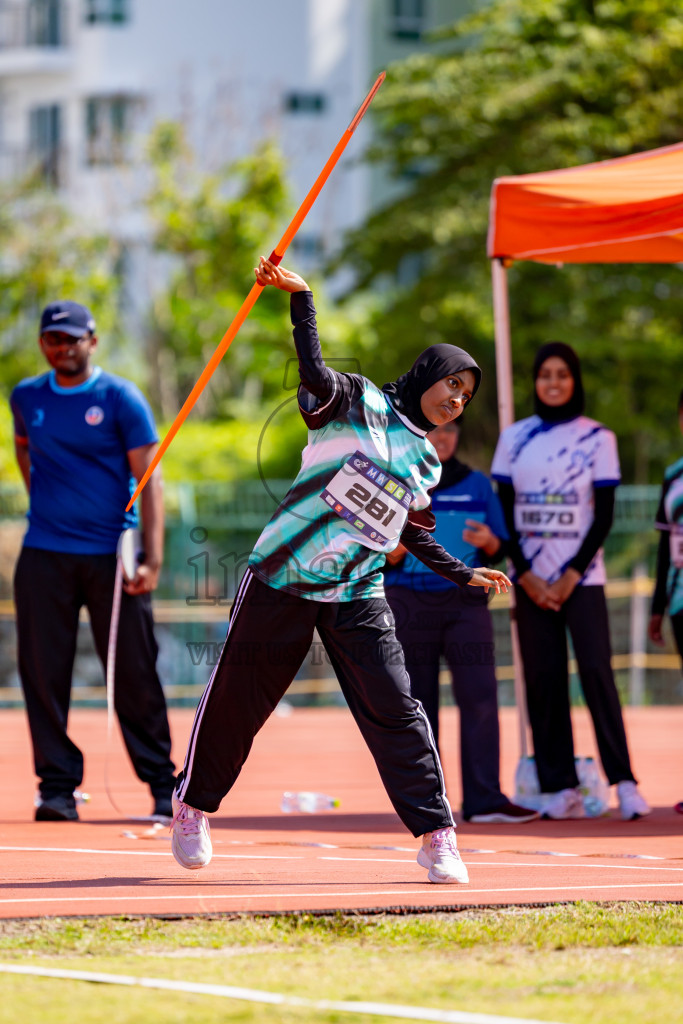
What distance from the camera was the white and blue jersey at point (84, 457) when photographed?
6973 mm

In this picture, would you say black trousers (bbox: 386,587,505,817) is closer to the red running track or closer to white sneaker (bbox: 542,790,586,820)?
the red running track

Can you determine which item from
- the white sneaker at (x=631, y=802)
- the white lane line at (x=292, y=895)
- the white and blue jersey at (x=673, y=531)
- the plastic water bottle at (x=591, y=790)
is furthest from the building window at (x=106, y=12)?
the white lane line at (x=292, y=895)

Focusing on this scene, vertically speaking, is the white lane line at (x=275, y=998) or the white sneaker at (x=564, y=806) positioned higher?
the white lane line at (x=275, y=998)

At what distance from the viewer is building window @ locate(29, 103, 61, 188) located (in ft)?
110

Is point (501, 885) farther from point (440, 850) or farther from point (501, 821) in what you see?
point (501, 821)

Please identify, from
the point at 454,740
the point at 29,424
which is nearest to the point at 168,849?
the point at 29,424

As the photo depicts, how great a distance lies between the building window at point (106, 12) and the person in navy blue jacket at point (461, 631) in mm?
30766

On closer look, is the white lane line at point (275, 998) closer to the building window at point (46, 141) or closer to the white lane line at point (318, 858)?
the white lane line at point (318, 858)

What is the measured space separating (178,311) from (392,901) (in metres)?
25.6

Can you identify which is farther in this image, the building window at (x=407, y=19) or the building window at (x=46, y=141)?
the building window at (x=407, y=19)

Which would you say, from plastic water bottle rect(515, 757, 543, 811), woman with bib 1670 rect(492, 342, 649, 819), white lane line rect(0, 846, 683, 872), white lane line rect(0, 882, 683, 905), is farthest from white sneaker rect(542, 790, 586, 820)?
white lane line rect(0, 882, 683, 905)

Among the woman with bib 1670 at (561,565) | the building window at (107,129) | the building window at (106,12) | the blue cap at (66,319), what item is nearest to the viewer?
the blue cap at (66,319)

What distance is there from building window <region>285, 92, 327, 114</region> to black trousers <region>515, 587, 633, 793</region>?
1171 inches

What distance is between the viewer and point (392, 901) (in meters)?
4.71
